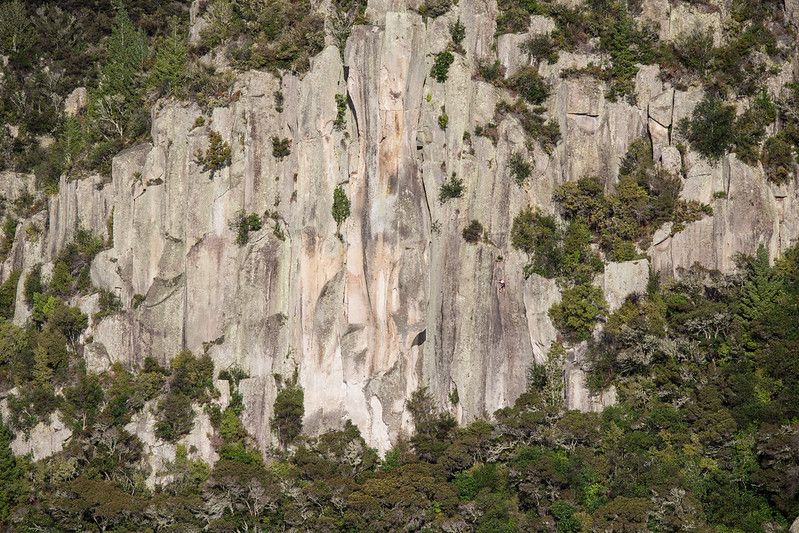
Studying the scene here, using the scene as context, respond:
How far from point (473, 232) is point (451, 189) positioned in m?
3.26

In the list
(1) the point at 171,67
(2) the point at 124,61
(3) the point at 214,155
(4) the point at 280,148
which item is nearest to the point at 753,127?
(4) the point at 280,148

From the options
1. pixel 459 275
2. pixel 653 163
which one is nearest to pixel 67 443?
pixel 459 275

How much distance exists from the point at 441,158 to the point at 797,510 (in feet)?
108

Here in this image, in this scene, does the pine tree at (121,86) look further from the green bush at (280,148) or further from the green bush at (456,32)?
the green bush at (456,32)

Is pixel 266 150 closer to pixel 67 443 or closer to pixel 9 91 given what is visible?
pixel 67 443

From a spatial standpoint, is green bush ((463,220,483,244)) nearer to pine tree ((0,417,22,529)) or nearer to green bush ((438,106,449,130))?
green bush ((438,106,449,130))

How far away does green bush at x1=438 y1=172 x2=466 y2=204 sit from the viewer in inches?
3829

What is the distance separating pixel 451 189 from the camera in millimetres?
97250

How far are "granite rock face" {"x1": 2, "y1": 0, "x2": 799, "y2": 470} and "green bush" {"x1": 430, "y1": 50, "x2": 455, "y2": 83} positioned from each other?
0.43m

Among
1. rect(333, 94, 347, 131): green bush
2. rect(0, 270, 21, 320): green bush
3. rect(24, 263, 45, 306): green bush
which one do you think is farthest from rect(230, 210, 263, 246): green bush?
rect(0, 270, 21, 320): green bush

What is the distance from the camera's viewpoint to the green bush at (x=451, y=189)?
319 feet

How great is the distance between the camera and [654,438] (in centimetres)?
8806

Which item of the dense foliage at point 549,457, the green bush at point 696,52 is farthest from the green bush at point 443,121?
the green bush at point 696,52

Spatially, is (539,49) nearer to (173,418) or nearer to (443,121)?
(443,121)
